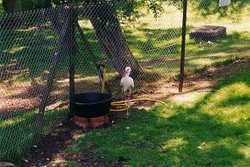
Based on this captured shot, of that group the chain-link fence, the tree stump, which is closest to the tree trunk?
the chain-link fence

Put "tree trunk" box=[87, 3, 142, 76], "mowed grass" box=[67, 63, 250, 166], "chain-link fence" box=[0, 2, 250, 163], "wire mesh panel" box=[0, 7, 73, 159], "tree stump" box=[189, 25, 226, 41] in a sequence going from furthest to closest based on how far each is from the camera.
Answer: "tree stump" box=[189, 25, 226, 41] < "tree trunk" box=[87, 3, 142, 76] < "chain-link fence" box=[0, 2, 250, 163] < "wire mesh panel" box=[0, 7, 73, 159] < "mowed grass" box=[67, 63, 250, 166]

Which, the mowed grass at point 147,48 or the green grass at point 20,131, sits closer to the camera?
the green grass at point 20,131

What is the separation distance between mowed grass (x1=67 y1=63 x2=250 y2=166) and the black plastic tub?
257 mm

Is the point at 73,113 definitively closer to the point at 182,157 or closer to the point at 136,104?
the point at 136,104

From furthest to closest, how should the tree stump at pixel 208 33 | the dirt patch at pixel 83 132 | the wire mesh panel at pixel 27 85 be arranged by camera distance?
the tree stump at pixel 208 33 → the wire mesh panel at pixel 27 85 → the dirt patch at pixel 83 132

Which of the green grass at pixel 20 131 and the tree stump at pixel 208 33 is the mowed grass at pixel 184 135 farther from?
the tree stump at pixel 208 33

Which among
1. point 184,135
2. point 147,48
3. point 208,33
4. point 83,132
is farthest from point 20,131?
point 208,33

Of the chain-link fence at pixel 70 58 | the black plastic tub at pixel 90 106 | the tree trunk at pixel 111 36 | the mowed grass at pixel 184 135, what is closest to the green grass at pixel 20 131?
the chain-link fence at pixel 70 58

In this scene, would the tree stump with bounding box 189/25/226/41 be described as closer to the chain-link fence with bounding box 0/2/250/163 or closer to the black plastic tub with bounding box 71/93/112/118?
the chain-link fence with bounding box 0/2/250/163

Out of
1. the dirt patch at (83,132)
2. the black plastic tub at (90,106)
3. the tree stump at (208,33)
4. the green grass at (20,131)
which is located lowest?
the tree stump at (208,33)

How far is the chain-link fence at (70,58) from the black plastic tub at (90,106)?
0.31 meters

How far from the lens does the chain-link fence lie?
5949mm

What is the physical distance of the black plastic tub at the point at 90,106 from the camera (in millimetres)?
5992

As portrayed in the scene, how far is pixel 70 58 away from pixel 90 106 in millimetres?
777
